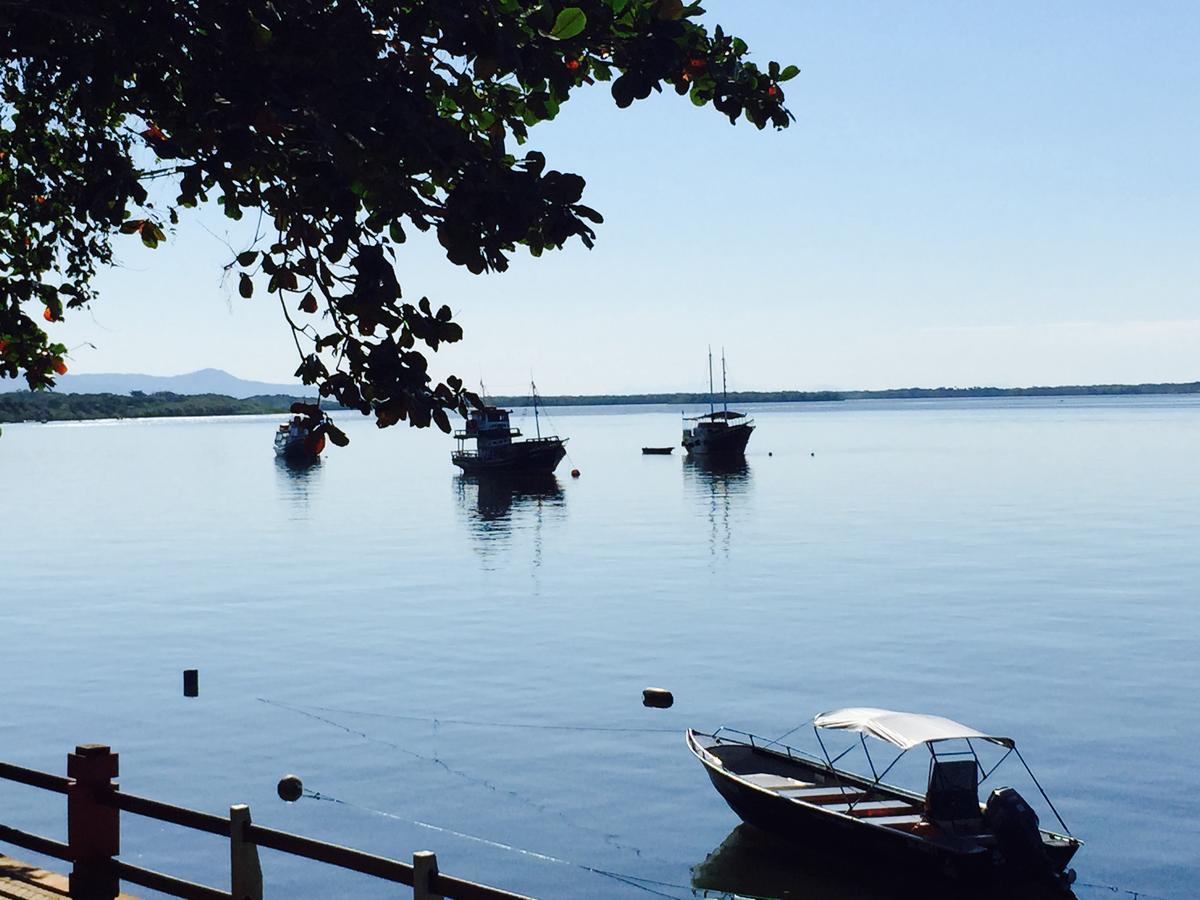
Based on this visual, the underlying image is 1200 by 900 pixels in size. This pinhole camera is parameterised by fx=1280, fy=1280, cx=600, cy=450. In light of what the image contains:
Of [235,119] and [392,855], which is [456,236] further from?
[392,855]

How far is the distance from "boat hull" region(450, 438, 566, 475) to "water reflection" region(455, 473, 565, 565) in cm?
183

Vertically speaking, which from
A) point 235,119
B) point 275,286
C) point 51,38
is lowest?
point 275,286

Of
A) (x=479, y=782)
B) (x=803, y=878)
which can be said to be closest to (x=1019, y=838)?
(x=803, y=878)

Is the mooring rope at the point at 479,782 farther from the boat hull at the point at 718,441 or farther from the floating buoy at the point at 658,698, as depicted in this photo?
the boat hull at the point at 718,441

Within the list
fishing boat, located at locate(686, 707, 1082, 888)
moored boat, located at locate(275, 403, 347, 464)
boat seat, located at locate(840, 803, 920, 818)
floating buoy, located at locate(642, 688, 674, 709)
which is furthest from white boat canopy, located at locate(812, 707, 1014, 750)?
moored boat, located at locate(275, 403, 347, 464)

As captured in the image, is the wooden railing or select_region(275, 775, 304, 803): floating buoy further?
select_region(275, 775, 304, 803): floating buoy

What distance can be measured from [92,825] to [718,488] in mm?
112713

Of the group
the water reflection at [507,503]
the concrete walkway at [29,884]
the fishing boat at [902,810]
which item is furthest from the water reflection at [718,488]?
the concrete walkway at [29,884]

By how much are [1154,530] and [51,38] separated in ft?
255

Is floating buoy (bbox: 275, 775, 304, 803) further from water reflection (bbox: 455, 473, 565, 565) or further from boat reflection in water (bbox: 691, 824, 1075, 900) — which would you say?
water reflection (bbox: 455, 473, 565, 565)

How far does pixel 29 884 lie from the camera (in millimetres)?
11961

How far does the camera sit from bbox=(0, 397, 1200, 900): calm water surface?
85.7 feet

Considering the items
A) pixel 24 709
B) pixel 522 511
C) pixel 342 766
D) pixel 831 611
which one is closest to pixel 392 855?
pixel 342 766

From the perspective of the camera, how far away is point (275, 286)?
30.5ft
